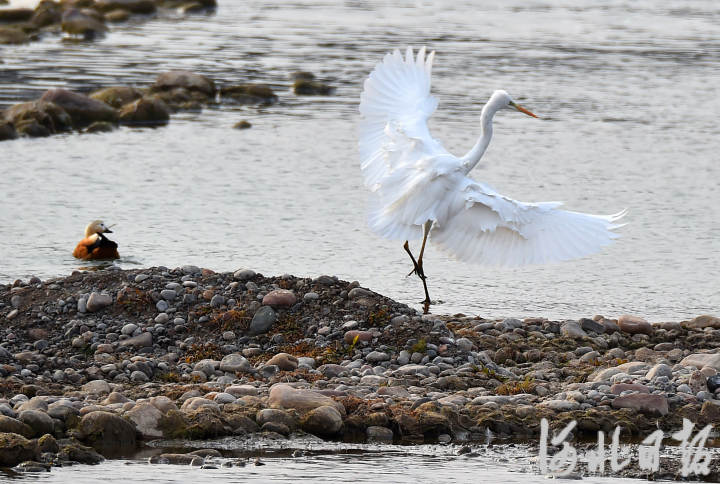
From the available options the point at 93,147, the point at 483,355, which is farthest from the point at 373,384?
the point at 93,147

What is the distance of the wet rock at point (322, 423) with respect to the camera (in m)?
8.51

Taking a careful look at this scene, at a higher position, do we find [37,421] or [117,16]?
[117,16]

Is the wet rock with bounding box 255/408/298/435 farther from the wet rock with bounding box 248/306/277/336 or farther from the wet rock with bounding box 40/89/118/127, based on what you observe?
the wet rock with bounding box 40/89/118/127

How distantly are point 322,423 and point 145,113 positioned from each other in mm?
16841

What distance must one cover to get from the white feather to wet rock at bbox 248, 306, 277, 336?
4.40 feet

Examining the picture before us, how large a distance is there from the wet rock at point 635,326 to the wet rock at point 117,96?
15925 mm

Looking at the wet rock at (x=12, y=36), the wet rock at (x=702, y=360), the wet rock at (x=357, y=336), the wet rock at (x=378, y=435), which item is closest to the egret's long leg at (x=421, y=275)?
the wet rock at (x=357, y=336)

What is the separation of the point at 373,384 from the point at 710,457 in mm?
2511

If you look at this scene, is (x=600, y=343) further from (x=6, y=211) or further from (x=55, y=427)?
(x=6, y=211)

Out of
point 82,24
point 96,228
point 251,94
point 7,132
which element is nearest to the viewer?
point 96,228

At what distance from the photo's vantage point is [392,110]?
12125 millimetres

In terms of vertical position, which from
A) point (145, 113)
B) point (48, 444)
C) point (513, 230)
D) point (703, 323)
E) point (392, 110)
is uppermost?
point (392, 110)

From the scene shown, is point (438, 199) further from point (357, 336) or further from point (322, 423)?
point (322, 423)

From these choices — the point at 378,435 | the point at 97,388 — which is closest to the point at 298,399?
the point at 378,435
